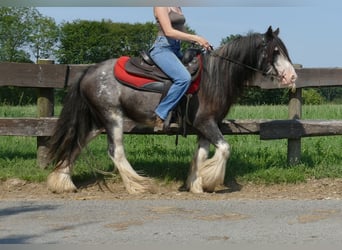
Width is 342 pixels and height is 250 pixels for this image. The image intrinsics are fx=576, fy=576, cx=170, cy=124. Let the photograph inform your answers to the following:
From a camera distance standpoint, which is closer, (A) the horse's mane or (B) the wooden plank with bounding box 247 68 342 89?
(A) the horse's mane

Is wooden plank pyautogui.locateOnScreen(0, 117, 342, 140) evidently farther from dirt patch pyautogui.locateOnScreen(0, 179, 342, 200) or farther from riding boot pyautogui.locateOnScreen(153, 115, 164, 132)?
dirt patch pyautogui.locateOnScreen(0, 179, 342, 200)

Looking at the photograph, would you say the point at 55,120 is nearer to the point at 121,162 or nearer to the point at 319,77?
the point at 121,162

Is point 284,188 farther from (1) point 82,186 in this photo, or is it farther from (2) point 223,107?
(1) point 82,186

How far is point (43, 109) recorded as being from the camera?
8.80 m

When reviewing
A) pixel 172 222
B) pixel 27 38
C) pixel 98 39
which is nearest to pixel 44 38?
pixel 27 38

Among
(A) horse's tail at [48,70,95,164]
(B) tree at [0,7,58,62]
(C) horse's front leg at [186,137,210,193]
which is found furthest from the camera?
(B) tree at [0,7,58,62]

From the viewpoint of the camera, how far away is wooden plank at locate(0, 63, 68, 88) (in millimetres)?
8539

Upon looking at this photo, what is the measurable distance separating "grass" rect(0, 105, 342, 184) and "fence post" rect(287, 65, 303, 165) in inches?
4.7

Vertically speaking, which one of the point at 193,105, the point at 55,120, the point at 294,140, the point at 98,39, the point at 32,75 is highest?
the point at 98,39

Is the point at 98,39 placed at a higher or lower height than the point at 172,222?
higher

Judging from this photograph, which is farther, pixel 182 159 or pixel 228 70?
pixel 182 159

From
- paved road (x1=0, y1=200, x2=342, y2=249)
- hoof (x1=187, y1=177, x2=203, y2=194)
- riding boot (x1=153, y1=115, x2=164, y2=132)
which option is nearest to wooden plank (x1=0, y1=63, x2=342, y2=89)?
riding boot (x1=153, y1=115, x2=164, y2=132)

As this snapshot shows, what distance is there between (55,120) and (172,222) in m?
3.65

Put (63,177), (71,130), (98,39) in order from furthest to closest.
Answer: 1. (98,39)
2. (71,130)
3. (63,177)
